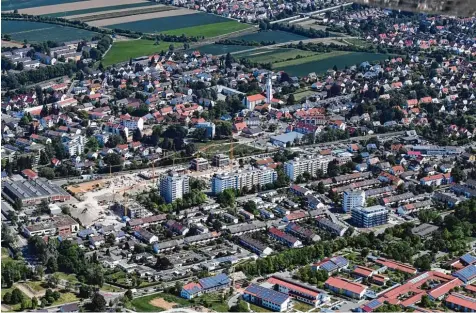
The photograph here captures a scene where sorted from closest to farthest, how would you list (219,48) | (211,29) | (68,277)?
1. (68,277)
2. (219,48)
3. (211,29)

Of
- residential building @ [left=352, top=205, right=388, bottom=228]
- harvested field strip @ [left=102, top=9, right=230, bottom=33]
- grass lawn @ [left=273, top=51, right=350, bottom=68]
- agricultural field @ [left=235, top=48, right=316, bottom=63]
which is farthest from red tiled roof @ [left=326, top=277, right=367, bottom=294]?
harvested field strip @ [left=102, top=9, right=230, bottom=33]

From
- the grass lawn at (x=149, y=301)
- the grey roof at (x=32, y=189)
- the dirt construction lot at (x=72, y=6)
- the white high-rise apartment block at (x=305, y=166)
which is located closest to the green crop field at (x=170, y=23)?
the dirt construction lot at (x=72, y=6)

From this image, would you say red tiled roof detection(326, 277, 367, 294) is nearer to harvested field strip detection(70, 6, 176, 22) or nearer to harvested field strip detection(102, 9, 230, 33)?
harvested field strip detection(102, 9, 230, 33)

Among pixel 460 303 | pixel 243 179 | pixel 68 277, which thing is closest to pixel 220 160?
pixel 243 179

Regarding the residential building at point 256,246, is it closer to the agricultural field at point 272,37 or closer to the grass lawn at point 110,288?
the grass lawn at point 110,288

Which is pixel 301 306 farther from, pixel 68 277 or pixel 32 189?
pixel 32 189
